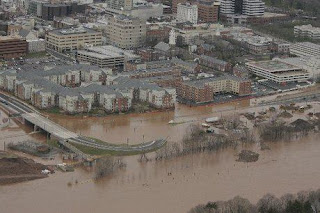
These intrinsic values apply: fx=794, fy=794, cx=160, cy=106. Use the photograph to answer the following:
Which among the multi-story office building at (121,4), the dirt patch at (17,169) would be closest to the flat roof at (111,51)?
the multi-story office building at (121,4)

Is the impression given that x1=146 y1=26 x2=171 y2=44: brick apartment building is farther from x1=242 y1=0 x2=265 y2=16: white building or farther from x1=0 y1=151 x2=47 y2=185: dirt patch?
x1=0 y1=151 x2=47 y2=185: dirt patch

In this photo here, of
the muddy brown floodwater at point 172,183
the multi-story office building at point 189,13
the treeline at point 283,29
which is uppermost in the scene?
the multi-story office building at point 189,13

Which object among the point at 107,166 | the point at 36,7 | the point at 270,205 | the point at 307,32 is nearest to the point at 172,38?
the point at 307,32

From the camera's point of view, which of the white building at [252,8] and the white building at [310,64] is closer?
the white building at [310,64]

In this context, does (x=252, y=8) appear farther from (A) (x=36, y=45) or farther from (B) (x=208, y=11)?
(A) (x=36, y=45)

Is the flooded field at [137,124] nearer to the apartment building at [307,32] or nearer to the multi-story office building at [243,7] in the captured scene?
the apartment building at [307,32]

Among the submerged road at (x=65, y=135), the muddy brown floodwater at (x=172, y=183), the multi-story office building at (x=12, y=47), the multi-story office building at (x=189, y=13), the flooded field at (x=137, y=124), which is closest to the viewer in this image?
the muddy brown floodwater at (x=172, y=183)

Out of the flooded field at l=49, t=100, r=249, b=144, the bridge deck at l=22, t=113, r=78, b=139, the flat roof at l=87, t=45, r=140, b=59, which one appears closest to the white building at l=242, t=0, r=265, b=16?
the flat roof at l=87, t=45, r=140, b=59
